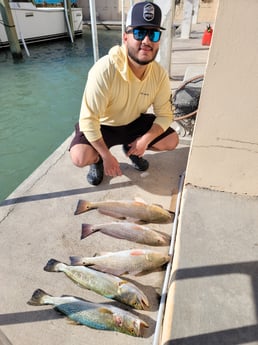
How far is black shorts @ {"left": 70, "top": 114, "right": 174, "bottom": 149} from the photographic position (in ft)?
9.04

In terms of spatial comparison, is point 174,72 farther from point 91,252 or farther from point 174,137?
point 91,252

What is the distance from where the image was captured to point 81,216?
96.0 inches

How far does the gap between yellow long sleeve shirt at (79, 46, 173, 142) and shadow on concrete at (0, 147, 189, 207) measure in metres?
0.54

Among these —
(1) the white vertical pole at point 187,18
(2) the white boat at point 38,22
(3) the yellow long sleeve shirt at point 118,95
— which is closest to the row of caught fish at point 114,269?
(3) the yellow long sleeve shirt at point 118,95

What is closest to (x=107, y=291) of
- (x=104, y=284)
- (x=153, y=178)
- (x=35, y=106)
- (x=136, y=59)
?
(x=104, y=284)

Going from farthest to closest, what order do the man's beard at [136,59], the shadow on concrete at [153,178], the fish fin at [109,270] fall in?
1. the shadow on concrete at [153,178]
2. the man's beard at [136,59]
3. the fish fin at [109,270]

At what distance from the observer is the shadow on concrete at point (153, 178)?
2.66 meters

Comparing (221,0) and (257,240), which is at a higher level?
(221,0)

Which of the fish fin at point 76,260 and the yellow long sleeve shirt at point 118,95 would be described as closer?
the fish fin at point 76,260

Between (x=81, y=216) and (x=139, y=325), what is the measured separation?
111 cm

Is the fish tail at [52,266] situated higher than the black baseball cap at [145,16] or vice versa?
the black baseball cap at [145,16]

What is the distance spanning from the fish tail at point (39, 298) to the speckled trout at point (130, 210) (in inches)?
31.6

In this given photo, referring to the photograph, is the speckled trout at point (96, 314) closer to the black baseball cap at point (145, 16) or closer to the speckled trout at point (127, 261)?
the speckled trout at point (127, 261)

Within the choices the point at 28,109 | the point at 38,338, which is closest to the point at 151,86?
the point at 38,338
